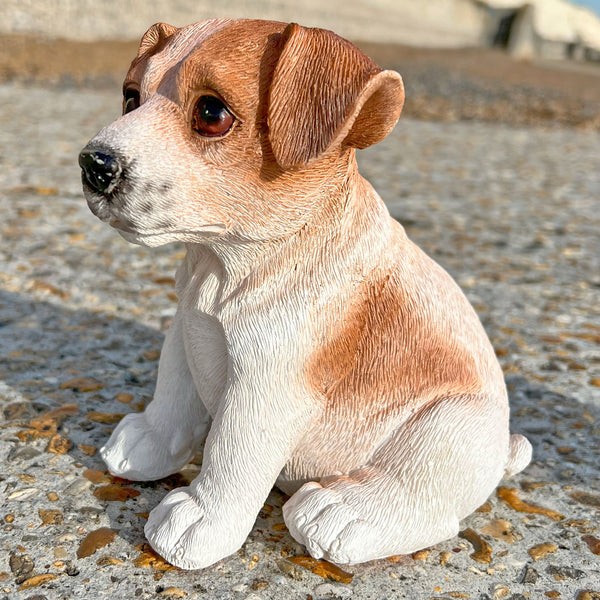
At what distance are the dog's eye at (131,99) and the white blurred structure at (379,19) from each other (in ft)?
39.7

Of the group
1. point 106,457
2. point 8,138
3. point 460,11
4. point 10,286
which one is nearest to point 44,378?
point 106,457

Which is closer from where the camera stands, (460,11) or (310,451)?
(310,451)

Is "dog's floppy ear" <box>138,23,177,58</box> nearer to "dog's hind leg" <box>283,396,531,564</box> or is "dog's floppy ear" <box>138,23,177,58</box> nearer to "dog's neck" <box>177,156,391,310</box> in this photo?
"dog's neck" <box>177,156,391,310</box>

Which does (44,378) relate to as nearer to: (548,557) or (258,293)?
(258,293)

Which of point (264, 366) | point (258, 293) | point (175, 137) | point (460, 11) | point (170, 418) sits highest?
point (460, 11)

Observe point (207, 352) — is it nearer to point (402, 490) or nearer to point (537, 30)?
point (402, 490)

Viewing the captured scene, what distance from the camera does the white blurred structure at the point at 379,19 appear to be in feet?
43.3

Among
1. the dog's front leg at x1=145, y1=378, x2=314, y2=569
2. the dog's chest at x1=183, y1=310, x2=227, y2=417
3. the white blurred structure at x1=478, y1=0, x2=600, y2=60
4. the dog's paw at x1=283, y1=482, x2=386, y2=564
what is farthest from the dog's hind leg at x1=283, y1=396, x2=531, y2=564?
the white blurred structure at x1=478, y1=0, x2=600, y2=60

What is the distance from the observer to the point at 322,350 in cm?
159

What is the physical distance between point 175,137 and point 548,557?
4.56ft

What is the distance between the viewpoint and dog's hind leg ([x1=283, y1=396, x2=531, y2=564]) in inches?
63.7

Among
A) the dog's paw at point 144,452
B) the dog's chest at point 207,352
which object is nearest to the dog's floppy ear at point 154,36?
the dog's chest at point 207,352

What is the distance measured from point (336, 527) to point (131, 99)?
1.01 m

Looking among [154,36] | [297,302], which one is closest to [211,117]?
[154,36]
